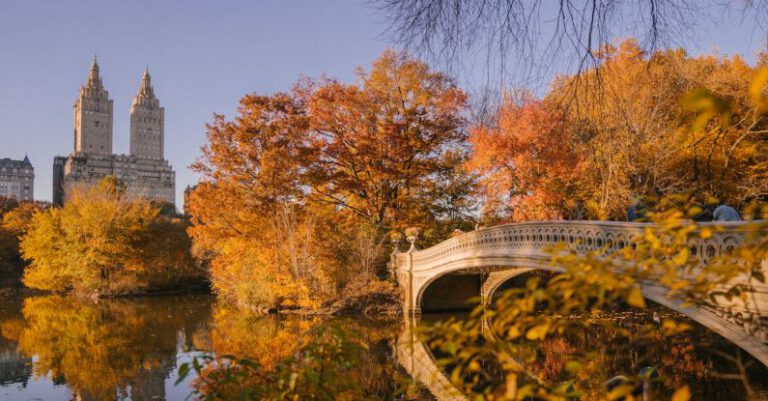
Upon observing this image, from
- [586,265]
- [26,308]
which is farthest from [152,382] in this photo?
[26,308]

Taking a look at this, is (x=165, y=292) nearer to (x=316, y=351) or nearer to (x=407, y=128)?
(x=407, y=128)

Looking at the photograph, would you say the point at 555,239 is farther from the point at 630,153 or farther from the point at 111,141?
the point at 111,141

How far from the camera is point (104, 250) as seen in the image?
2611 centimetres

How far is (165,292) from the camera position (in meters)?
27.3

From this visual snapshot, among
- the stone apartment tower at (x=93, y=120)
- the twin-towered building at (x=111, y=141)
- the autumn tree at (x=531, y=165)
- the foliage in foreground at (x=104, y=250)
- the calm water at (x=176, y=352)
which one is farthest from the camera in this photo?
the stone apartment tower at (x=93, y=120)

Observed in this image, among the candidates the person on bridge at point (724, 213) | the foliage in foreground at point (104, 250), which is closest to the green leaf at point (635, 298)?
the person on bridge at point (724, 213)

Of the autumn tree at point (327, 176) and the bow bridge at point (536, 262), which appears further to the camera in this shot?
the autumn tree at point (327, 176)

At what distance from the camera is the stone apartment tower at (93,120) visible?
115 metres

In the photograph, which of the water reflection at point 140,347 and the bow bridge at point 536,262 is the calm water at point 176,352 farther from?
the bow bridge at point 536,262

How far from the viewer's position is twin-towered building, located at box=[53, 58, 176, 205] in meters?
109

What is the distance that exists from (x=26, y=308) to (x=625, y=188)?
20614 millimetres

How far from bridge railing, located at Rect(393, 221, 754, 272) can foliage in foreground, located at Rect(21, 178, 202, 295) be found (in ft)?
48.6

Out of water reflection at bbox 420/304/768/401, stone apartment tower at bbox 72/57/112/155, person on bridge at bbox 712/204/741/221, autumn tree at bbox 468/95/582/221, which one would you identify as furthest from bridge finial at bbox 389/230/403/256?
stone apartment tower at bbox 72/57/112/155

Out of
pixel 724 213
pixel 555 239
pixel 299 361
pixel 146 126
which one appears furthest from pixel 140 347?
pixel 146 126
